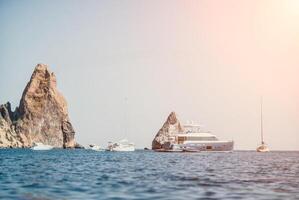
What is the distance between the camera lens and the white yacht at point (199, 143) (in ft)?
314

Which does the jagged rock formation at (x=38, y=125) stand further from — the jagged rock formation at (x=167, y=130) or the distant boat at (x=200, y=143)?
the distant boat at (x=200, y=143)

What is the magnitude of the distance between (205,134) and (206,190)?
8140 cm

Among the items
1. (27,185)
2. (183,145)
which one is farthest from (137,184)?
(183,145)

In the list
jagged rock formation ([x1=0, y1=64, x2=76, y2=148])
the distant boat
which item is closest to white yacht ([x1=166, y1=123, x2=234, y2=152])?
the distant boat

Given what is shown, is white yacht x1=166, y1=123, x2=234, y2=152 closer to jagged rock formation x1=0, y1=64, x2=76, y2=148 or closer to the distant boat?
the distant boat

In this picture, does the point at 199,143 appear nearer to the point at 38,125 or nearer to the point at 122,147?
the point at 122,147

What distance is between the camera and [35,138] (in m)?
193

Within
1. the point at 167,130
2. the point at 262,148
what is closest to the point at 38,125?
the point at 167,130

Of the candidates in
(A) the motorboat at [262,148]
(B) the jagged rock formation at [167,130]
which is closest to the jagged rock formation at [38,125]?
(B) the jagged rock formation at [167,130]

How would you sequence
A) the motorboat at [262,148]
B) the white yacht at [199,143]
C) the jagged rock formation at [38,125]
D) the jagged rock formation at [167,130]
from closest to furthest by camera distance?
the white yacht at [199,143] → the motorboat at [262,148] → the jagged rock formation at [167,130] → the jagged rock formation at [38,125]

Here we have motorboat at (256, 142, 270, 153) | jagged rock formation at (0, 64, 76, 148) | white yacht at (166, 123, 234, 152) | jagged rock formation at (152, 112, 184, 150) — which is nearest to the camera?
white yacht at (166, 123, 234, 152)

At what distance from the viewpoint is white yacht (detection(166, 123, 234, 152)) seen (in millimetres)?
95750

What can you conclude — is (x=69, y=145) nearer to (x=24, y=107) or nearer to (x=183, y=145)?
(x=24, y=107)

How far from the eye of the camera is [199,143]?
316 ft
